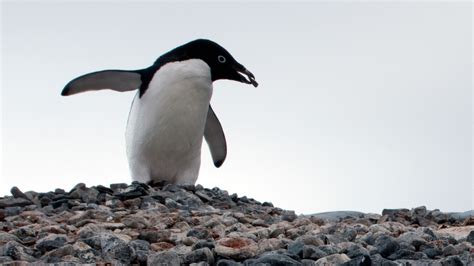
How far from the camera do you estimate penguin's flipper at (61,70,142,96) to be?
22.0 ft

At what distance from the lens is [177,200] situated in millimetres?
5125

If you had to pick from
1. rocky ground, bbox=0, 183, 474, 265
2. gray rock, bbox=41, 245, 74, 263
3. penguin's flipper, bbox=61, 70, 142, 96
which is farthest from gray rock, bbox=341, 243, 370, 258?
penguin's flipper, bbox=61, 70, 142, 96

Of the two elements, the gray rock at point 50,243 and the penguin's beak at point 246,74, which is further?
the penguin's beak at point 246,74

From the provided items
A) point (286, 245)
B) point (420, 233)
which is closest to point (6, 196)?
point (286, 245)

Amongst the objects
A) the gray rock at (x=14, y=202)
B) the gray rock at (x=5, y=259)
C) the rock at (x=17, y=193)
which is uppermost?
the rock at (x=17, y=193)

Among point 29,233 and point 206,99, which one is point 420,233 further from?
point 206,99

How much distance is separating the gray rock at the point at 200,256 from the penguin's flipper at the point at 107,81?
146 inches

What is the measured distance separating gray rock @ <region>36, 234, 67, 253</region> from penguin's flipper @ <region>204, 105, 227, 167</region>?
4.19 meters

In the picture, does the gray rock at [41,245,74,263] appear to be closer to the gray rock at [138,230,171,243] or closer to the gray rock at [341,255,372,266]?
the gray rock at [138,230,171,243]

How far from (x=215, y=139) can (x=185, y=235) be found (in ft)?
13.3

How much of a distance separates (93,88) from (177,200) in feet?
7.21

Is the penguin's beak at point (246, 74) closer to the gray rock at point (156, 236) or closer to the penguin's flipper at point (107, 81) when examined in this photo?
the penguin's flipper at point (107, 81)

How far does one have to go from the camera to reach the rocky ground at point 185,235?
10.6 ft

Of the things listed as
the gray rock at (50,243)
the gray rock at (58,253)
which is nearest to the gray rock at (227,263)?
the gray rock at (58,253)
